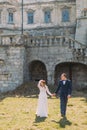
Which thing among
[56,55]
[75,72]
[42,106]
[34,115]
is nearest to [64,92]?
[42,106]

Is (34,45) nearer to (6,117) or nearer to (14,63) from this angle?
(14,63)

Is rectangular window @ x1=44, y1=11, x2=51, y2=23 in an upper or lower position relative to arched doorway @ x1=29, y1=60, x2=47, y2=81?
upper

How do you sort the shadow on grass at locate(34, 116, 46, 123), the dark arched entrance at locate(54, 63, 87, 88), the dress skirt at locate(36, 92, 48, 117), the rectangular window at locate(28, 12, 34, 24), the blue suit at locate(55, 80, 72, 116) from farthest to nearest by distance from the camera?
the rectangular window at locate(28, 12, 34, 24), the dark arched entrance at locate(54, 63, 87, 88), the dress skirt at locate(36, 92, 48, 117), the blue suit at locate(55, 80, 72, 116), the shadow on grass at locate(34, 116, 46, 123)

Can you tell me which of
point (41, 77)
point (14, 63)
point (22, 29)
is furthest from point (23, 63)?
point (22, 29)

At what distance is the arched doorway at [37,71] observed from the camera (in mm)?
27922

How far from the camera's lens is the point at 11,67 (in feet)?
85.9

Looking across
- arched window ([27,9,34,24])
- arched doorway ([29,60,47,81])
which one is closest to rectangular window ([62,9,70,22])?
arched window ([27,9,34,24])

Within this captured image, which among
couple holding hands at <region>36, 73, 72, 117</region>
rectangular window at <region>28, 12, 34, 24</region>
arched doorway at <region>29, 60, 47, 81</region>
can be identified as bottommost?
arched doorway at <region>29, 60, 47, 81</region>

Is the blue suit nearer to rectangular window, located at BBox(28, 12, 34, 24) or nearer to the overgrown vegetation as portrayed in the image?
the overgrown vegetation

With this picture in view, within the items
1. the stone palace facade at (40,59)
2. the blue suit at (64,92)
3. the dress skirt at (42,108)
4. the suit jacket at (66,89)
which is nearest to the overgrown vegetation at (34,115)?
the dress skirt at (42,108)

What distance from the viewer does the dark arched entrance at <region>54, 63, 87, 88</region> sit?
27.1m

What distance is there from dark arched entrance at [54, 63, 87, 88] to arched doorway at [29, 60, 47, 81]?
1.13 m

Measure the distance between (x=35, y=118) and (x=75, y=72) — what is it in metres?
12.6

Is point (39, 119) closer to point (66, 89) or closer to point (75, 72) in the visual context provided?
point (66, 89)
